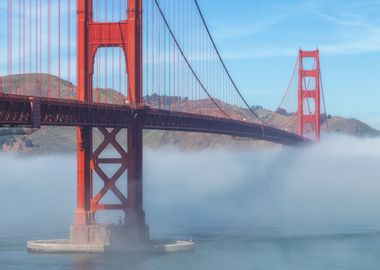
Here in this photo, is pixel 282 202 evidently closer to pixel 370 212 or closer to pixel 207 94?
pixel 370 212

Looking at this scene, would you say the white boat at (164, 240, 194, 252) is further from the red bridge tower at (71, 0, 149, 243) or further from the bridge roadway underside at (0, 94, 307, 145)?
the bridge roadway underside at (0, 94, 307, 145)

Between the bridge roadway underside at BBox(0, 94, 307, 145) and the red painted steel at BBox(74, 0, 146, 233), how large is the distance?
60 cm

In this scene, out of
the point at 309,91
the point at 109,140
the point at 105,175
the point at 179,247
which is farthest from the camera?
the point at 309,91

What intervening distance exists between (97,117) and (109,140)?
2.99m

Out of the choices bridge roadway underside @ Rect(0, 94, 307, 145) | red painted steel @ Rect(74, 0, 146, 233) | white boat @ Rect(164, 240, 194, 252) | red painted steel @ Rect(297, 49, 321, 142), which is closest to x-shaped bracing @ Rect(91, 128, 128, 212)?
red painted steel @ Rect(74, 0, 146, 233)

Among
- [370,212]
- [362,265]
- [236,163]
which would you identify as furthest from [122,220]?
[236,163]

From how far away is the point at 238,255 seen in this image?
51.4 m

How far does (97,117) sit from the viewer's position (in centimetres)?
5097

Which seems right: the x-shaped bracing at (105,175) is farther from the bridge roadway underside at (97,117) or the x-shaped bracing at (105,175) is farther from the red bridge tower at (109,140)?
the bridge roadway underside at (97,117)

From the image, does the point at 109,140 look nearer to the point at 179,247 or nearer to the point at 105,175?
the point at 105,175

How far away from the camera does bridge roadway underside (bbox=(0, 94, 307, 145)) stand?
4341 centimetres

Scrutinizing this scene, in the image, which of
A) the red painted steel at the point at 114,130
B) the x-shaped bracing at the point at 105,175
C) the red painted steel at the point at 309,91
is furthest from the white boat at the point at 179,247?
the red painted steel at the point at 309,91

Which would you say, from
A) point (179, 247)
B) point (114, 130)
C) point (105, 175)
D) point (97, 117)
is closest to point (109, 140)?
point (114, 130)

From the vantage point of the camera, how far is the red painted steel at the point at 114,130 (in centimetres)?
5328
